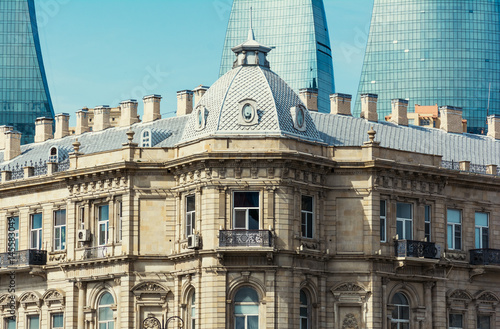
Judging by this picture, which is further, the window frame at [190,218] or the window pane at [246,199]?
the window frame at [190,218]

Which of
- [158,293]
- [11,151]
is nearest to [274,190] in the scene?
[158,293]

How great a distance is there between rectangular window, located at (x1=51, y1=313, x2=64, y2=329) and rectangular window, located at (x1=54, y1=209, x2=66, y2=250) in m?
4.87

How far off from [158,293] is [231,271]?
6696 millimetres

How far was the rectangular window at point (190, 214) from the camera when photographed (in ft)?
316

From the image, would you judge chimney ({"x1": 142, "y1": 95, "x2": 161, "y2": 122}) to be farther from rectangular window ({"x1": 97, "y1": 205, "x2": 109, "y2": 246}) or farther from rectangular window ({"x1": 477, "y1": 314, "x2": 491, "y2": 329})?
rectangular window ({"x1": 477, "y1": 314, "x2": 491, "y2": 329})

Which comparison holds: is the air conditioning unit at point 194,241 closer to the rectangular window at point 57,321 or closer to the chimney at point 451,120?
the rectangular window at point 57,321

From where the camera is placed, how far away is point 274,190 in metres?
94.3

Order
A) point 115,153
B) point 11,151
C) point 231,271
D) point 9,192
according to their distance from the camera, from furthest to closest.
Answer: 1. point 11,151
2. point 9,192
3. point 115,153
4. point 231,271

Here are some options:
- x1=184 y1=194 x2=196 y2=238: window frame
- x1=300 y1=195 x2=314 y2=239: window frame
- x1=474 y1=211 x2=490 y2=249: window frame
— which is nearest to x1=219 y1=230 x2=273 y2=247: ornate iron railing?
x1=300 y1=195 x2=314 y2=239: window frame

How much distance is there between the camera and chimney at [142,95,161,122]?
112875mm

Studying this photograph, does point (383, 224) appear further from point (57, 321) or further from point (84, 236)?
point (57, 321)

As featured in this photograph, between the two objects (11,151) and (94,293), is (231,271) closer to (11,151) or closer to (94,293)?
(94,293)

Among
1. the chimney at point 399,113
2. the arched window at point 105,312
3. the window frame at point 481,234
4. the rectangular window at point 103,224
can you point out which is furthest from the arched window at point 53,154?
the window frame at point 481,234

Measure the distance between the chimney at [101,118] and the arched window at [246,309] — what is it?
28.3 meters
